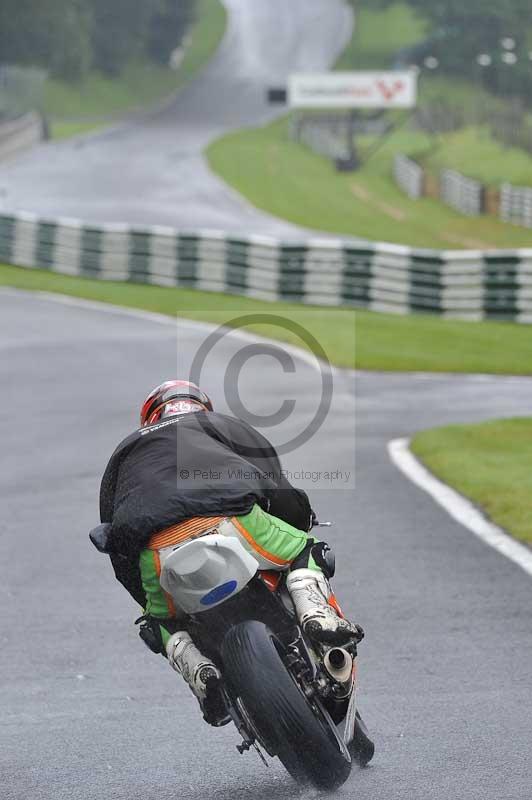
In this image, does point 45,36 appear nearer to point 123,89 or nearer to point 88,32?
point 88,32

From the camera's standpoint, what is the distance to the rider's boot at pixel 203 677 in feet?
18.5

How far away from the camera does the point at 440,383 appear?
17938 millimetres

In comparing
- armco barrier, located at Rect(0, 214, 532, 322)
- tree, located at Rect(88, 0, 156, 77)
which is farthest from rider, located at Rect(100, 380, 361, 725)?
tree, located at Rect(88, 0, 156, 77)

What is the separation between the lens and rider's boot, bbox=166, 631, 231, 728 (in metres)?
5.65

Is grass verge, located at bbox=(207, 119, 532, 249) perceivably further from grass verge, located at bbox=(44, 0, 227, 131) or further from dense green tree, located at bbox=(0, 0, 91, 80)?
grass verge, located at bbox=(44, 0, 227, 131)

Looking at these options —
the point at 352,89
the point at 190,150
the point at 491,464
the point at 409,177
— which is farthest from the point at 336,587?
the point at 352,89

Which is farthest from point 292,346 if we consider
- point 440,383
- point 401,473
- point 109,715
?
point 109,715

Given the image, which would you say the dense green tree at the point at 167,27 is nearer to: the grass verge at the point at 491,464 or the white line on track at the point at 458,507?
the grass verge at the point at 491,464

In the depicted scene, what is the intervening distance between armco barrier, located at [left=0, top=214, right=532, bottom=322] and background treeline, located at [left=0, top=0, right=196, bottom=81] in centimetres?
5936

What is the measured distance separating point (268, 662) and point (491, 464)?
7.40 metres

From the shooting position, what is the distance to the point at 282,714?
17.3 feet

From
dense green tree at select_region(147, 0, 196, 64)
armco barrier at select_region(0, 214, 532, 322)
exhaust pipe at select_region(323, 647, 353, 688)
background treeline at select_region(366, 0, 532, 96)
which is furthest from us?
dense green tree at select_region(147, 0, 196, 64)

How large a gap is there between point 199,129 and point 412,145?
12.1 metres
